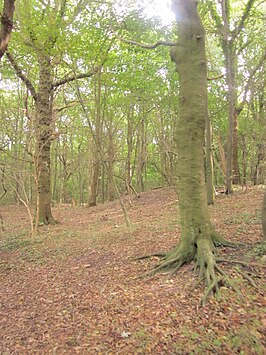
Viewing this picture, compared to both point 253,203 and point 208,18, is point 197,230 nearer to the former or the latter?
point 253,203

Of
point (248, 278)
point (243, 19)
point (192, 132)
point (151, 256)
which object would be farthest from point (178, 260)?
point (243, 19)

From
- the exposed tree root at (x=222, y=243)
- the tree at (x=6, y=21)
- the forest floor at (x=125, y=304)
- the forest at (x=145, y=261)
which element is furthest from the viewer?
the exposed tree root at (x=222, y=243)

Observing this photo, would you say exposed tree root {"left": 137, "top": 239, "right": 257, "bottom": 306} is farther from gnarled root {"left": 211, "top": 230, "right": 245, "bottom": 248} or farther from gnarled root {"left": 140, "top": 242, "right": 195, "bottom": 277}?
gnarled root {"left": 211, "top": 230, "right": 245, "bottom": 248}

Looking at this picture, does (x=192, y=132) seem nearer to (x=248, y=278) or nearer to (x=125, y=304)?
(x=248, y=278)

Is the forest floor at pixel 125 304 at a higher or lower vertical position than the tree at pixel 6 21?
lower

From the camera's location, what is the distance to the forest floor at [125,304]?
298 cm

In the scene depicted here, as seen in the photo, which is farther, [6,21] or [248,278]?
[6,21]

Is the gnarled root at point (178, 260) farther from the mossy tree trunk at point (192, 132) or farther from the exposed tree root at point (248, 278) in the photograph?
the exposed tree root at point (248, 278)

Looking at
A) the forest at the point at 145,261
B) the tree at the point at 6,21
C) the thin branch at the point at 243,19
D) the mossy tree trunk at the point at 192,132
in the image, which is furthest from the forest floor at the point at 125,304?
the thin branch at the point at 243,19

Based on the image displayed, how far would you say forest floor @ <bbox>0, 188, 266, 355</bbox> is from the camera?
2979mm

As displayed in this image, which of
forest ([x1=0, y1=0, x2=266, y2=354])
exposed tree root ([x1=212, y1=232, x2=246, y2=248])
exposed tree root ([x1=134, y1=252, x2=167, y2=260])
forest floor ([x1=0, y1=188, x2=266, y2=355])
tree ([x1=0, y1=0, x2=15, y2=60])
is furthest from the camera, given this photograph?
exposed tree root ([x1=134, y1=252, x2=167, y2=260])

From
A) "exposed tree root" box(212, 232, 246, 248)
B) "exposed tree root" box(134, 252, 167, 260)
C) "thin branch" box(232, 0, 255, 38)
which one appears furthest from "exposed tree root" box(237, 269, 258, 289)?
"thin branch" box(232, 0, 255, 38)

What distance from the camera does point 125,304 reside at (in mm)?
3871

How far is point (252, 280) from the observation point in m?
3.72
